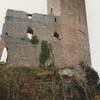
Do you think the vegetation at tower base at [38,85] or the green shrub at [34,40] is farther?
the green shrub at [34,40]

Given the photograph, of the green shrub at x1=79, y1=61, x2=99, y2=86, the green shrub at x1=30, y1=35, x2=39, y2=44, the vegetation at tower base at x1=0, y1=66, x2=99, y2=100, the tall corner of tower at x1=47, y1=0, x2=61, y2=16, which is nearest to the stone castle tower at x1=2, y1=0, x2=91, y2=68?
the tall corner of tower at x1=47, y1=0, x2=61, y2=16

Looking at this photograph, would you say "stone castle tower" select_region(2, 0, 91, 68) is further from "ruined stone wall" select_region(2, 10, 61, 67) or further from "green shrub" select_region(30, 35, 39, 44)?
"green shrub" select_region(30, 35, 39, 44)

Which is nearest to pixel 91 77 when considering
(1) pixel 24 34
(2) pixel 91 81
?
(2) pixel 91 81

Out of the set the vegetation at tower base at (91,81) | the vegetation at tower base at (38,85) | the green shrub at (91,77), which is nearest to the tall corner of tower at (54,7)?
the vegetation at tower base at (91,81)

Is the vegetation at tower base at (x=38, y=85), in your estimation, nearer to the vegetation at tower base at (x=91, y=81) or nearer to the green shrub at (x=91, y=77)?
the vegetation at tower base at (x=91, y=81)

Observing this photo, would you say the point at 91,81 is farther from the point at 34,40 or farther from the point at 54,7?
the point at 54,7

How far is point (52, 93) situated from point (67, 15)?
8249 mm

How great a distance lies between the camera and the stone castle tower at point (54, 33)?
1809cm

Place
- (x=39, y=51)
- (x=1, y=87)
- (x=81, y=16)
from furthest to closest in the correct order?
(x=81, y=16) → (x=39, y=51) → (x=1, y=87)

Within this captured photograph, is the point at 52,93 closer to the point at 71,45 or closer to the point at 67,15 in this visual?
the point at 71,45

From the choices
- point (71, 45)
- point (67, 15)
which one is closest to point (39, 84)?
point (71, 45)

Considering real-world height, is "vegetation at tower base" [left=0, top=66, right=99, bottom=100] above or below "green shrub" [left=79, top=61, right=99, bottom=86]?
below

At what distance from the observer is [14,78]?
13.1m

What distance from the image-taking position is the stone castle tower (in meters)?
18.1
